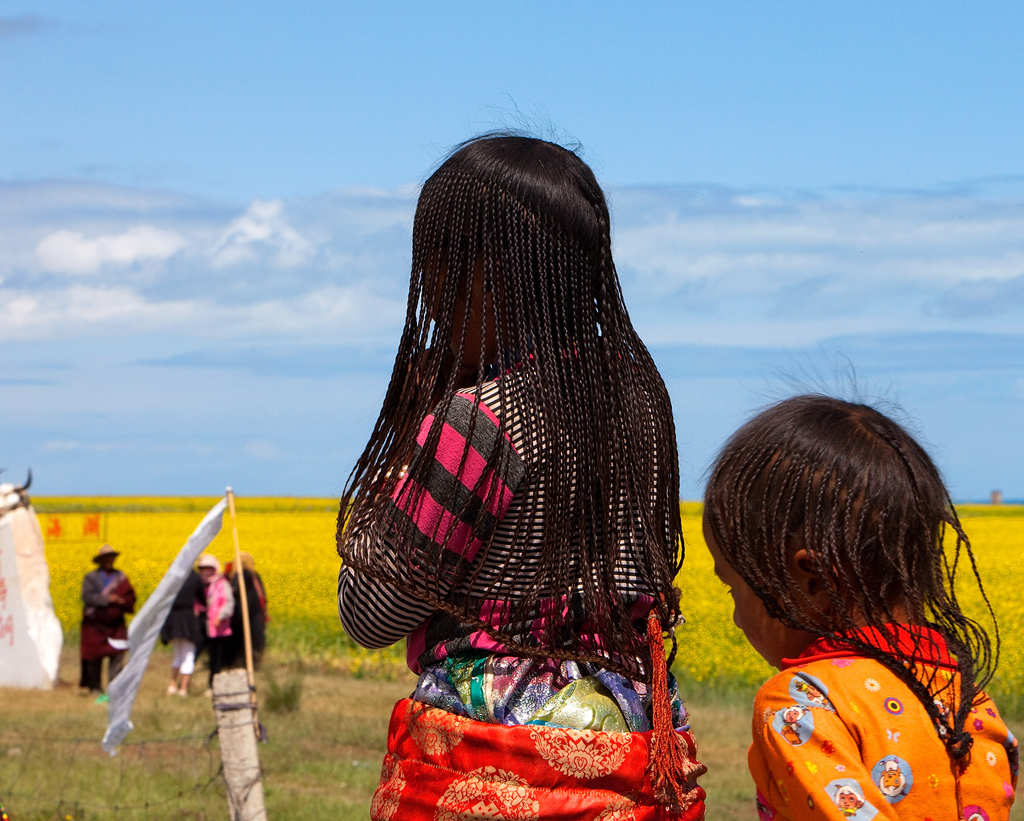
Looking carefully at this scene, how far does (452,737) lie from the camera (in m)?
1.75

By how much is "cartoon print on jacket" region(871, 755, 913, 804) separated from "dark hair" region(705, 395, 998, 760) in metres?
0.09

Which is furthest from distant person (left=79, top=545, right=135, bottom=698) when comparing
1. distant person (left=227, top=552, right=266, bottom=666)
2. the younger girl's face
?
the younger girl's face

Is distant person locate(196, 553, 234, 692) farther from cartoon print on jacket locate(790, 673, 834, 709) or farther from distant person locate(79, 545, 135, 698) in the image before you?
cartoon print on jacket locate(790, 673, 834, 709)

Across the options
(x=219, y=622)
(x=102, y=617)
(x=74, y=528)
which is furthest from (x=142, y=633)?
(x=74, y=528)

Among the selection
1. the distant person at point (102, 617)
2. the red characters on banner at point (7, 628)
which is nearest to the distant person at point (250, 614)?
the distant person at point (102, 617)

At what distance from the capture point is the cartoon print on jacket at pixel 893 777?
5.51 feet

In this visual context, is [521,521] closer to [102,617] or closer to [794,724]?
[794,724]

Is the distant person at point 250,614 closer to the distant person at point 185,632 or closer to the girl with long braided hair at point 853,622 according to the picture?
the distant person at point 185,632

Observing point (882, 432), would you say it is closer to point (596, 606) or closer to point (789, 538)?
point (789, 538)

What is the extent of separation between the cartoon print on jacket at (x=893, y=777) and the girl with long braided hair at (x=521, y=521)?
25 centimetres

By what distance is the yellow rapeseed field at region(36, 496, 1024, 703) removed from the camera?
1293 cm

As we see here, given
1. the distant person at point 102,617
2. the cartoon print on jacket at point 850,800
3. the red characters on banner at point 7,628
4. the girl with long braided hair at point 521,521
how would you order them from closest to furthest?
the cartoon print on jacket at point 850,800, the girl with long braided hair at point 521,521, the distant person at point 102,617, the red characters on banner at point 7,628

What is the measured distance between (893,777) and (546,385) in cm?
64

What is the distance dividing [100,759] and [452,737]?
770 centimetres
